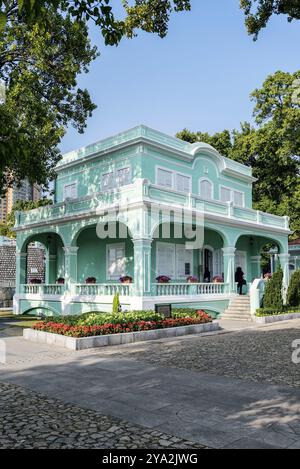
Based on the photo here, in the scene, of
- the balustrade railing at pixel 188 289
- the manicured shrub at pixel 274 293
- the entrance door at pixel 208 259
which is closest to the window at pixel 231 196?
the entrance door at pixel 208 259

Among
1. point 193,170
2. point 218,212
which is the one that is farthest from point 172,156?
point 218,212

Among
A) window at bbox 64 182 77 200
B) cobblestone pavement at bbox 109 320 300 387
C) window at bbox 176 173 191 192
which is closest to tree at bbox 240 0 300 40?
cobblestone pavement at bbox 109 320 300 387

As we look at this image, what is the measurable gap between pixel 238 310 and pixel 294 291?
4.05 metres

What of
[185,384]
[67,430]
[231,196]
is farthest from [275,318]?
[67,430]

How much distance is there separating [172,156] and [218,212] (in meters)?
3.72

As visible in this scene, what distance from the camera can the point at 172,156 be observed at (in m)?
21.8

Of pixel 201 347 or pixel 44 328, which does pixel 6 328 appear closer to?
pixel 44 328

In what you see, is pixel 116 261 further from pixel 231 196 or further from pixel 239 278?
pixel 231 196

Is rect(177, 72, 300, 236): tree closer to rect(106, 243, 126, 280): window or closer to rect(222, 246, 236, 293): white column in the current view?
rect(222, 246, 236, 293): white column

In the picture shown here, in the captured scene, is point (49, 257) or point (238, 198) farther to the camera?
point (238, 198)

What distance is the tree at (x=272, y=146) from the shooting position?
3058 centimetres

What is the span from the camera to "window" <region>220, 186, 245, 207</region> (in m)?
25.4

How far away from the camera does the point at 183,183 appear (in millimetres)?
22500

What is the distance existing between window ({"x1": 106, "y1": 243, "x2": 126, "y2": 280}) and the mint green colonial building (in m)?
0.05
